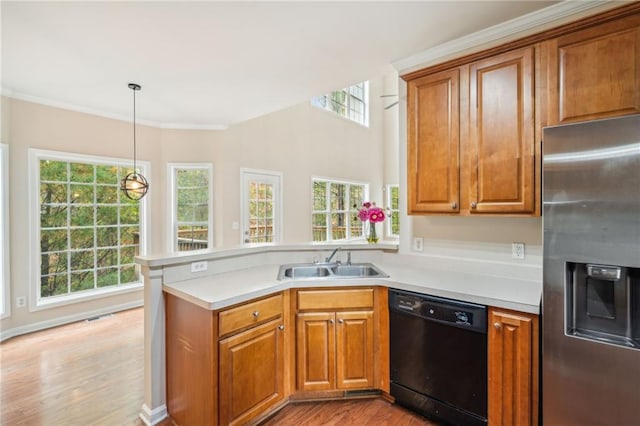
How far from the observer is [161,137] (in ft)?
15.3

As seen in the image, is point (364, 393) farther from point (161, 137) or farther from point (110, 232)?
point (161, 137)

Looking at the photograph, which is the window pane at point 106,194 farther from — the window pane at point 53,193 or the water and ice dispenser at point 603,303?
the water and ice dispenser at point 603,303

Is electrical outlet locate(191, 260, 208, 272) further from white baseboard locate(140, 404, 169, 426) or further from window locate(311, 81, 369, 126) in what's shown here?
window locate(311, 81, 369, 126)

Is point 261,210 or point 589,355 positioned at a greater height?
point 261,210

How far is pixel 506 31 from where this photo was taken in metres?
2.06

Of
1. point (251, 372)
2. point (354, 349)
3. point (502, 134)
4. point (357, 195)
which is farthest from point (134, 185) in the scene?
point (357, 195)

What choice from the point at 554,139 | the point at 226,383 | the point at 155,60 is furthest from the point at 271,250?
the point at 554,139

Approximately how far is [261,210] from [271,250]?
2611 millimetres

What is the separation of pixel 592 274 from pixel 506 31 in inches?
64.3

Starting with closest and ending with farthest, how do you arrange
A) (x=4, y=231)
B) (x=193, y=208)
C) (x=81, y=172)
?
1. (x=4, y=231)
2. (x=81, y=172)
3. (x=193, y=208)

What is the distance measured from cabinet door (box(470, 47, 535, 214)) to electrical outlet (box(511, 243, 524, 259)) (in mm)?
344

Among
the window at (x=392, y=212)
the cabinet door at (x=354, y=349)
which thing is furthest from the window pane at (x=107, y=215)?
the window at (x=392, y=212)

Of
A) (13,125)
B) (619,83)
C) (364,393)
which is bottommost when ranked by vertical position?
(364,393)

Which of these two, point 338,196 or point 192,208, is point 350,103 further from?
point 192,208
